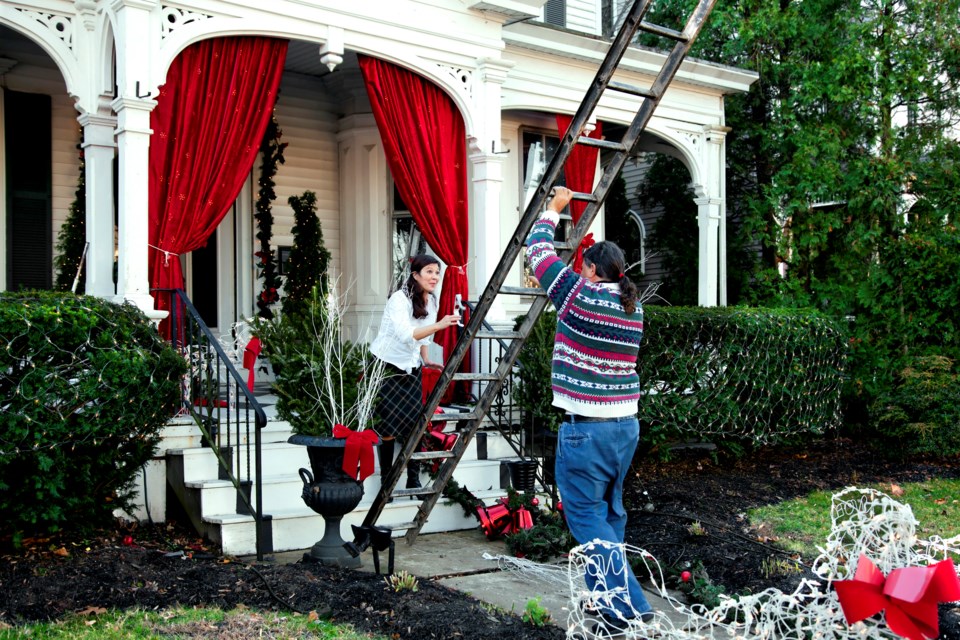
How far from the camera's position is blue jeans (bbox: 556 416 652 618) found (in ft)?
14.4

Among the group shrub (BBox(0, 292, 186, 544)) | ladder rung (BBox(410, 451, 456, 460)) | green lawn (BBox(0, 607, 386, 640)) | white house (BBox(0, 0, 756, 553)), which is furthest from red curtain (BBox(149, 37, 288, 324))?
green lawn (BBox(0, 607, 386, 640))

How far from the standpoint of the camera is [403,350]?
6.42 meters

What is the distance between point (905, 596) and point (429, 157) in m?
7.13

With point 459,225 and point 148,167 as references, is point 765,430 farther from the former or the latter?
point 148,167

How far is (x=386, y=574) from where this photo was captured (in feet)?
17.9

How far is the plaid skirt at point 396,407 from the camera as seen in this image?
21.2ft

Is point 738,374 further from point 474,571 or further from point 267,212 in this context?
point 267,212

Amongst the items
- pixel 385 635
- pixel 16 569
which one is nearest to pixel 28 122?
pixel 16 569

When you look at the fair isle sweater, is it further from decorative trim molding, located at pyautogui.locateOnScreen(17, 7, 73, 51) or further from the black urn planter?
decorative trim molding, located at pyautogui.locateOnScreen(17, 7, 73, 51)

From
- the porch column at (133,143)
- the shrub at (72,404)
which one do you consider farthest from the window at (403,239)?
the shrub at (72,404)

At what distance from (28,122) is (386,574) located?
6.11 m

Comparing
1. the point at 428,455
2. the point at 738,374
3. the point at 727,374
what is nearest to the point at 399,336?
the point at 428,455

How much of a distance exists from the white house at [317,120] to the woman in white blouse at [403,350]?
107 cm

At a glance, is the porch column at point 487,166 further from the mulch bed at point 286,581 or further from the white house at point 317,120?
the mulch bed at point 286,581
